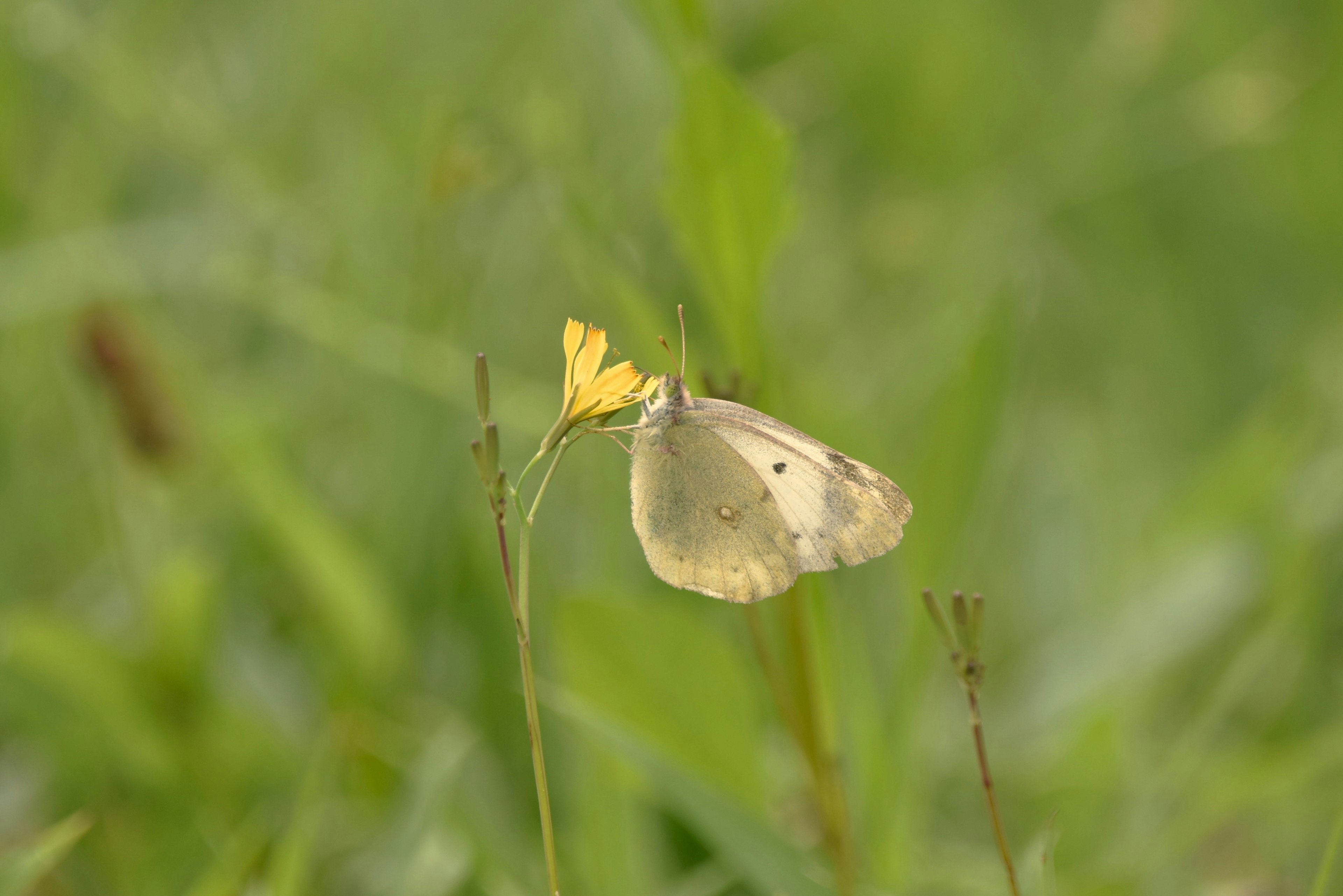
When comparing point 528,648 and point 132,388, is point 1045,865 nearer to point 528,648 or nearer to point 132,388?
point 528,648

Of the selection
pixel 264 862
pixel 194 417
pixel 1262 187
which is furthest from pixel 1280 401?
pixel 194 417

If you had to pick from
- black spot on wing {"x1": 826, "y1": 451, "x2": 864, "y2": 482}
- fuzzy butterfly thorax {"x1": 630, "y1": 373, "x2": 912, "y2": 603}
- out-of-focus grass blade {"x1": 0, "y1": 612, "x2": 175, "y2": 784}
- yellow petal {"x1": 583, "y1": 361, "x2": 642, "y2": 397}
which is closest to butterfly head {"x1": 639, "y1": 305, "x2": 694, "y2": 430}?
fuzzy butterfly thorax {"x1": 630, "y1": 373, "x2": 912, "y2": 603}

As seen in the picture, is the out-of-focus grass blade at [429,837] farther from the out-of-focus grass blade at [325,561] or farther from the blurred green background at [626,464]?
the out-of-focus grass blade at [325,561]

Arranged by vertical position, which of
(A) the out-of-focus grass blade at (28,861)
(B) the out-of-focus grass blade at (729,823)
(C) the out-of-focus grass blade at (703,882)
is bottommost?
(A) the out-of-focus grass blade at (28,861)

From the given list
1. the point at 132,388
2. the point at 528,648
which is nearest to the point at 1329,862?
the point at 528,648

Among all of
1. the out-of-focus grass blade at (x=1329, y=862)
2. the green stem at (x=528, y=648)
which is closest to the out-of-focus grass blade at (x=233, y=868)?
the green stem at (x=528, y=648)

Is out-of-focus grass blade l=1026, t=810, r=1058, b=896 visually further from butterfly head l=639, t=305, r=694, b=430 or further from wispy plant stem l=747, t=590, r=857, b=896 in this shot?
butterfly head l=639, t=305, r=694, b=430

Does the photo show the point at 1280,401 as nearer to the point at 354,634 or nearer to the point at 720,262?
the point at 720,262
